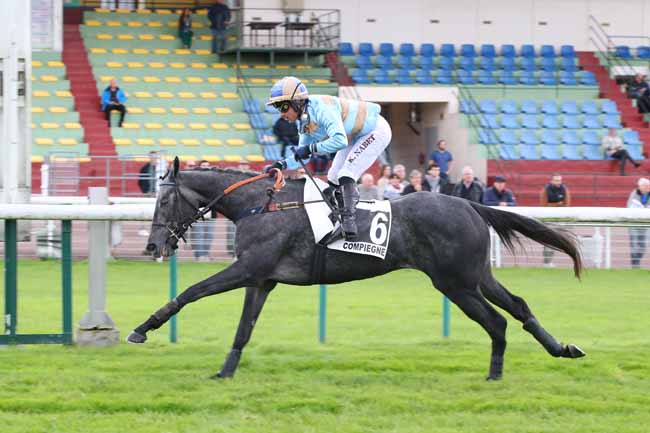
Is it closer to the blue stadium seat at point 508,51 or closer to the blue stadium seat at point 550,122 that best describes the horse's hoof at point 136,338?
the blue stadium seat at point 550,122

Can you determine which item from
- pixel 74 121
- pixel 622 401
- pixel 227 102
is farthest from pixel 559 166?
pixel 622 401

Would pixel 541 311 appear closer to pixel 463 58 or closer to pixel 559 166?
pixel 559 166

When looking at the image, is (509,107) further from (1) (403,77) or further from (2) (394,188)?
(2) (394,188)

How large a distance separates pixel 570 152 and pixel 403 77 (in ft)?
13.1

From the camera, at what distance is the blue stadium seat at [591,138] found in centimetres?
2321

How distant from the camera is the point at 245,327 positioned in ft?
23.3

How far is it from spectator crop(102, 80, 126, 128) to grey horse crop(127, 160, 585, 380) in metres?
14.2

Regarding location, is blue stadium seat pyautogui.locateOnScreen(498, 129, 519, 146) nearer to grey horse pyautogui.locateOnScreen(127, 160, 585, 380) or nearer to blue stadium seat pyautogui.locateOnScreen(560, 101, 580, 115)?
blue stadium seat pyautogui.locateOnScreen(560, 101, 580, 115)

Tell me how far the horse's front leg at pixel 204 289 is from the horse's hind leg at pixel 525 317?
153cm

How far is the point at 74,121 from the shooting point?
21.0m

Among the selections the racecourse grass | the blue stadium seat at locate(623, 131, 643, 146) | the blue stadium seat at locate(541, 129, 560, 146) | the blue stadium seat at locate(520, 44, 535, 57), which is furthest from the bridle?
the blue stadium seat at locate(520, 44, 535, 57)

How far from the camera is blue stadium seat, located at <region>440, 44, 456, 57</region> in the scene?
2586cm

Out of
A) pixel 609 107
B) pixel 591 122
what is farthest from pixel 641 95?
pixel 591 122

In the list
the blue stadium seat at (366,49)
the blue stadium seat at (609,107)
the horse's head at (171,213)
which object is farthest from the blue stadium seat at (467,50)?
the horse's head at (171,213)
